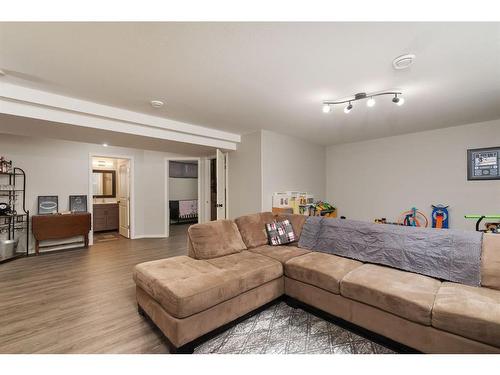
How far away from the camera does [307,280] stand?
214cm

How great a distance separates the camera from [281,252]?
2629 mm

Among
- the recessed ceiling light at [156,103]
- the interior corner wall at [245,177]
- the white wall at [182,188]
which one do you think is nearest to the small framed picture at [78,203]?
the white wall at [182,188]

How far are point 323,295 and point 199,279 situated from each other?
3.72 feet

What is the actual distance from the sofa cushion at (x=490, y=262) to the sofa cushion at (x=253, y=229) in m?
2.06

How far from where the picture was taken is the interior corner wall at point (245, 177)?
13.1ft

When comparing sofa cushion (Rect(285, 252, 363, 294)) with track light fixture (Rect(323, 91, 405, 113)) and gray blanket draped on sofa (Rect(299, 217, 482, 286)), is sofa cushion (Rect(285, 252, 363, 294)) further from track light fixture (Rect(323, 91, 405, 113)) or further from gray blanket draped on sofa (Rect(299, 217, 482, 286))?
track light fixture (Rect(323, 91, 405, 113))

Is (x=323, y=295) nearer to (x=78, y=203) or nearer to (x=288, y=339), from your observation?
(x=288, y=339)

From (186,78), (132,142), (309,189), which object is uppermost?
(186,78)

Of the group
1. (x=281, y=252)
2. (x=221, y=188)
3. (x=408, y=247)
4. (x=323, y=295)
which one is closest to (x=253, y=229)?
(x=281, y=252)

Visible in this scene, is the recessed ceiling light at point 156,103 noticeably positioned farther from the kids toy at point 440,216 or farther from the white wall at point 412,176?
the kids toy at point 440,216
